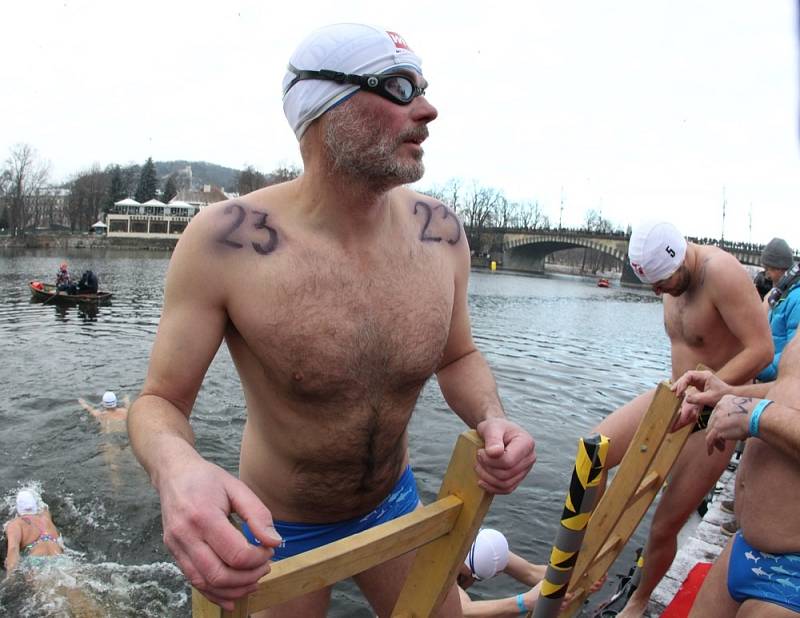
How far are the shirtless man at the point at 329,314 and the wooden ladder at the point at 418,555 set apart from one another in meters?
0.11

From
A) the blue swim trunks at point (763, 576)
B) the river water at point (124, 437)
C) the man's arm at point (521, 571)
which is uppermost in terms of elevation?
the blue swim trunks at point (763, 576)

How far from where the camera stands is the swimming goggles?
6.66 feet

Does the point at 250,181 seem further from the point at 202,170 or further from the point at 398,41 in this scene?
the point at 398,41

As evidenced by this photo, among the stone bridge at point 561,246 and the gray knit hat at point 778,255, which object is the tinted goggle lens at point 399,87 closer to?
the gray knit hat at point 778,255

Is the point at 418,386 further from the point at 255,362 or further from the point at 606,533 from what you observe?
the point at 606,533

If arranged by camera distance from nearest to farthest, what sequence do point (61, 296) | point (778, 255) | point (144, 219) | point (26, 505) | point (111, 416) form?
point (26, 505), point (778, 255), point (111, 416), point (61, 296), point (144, 219)

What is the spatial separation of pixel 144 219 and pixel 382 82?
4030 inches

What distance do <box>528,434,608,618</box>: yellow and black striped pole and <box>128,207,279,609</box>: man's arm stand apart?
116 centimetres

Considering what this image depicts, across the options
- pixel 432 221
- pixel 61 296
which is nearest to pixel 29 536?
pixel 432 221

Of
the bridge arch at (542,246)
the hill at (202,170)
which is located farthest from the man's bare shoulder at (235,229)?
the hill at (202,170)

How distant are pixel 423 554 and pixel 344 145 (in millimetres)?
1336

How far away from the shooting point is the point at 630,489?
3213 mm

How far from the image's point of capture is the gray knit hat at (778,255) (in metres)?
6.58

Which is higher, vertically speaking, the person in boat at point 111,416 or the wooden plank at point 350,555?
the wooden plank at point 350,555
